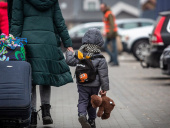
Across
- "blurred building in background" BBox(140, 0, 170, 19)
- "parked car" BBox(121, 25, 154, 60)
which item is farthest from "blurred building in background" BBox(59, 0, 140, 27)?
"parked car" BBox(121, 25, 154, 60)

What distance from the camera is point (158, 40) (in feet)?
40.0

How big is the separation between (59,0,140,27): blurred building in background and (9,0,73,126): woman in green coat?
5594 centimetres

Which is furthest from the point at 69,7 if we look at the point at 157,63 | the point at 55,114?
the point at 55,114

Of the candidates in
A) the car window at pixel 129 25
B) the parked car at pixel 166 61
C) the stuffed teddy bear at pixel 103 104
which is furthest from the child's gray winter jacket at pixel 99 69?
the car window at pixel 129 25

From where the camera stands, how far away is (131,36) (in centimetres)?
2047

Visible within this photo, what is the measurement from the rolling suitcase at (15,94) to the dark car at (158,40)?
6934mm

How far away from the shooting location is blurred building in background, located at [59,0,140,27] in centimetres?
6277

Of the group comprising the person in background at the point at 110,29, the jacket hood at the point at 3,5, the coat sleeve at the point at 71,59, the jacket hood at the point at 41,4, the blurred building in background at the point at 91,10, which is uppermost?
the jacket hood at the point at 41,4

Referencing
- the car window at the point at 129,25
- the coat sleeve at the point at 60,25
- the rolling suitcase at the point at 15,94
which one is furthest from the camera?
the car window at the point at 129,25

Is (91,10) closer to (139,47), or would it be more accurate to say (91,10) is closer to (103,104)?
(139,47)

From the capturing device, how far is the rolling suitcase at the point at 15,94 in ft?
17.6

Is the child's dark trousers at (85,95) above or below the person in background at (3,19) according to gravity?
below

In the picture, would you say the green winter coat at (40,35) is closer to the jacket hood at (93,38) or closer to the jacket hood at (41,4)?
the jacket hood at (41,4)

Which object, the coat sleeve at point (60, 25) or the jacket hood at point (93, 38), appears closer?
the jacket hood at point (93, 38)
